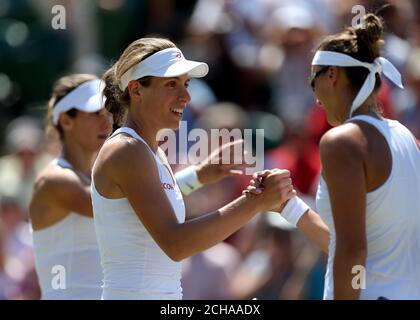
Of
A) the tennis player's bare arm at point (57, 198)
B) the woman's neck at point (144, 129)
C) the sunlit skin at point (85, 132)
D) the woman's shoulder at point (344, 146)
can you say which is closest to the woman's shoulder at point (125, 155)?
the woman's neck at point (144, 129)

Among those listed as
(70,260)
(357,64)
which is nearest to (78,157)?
(70,260)

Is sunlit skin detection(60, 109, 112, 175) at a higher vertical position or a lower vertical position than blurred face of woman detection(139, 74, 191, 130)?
lower

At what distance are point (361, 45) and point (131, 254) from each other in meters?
1.22

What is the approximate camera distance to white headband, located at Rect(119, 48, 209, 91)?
4145 mm

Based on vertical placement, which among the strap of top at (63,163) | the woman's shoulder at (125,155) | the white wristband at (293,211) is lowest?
the white wristband at (293,211)

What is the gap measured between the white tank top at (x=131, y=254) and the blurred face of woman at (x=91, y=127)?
122 centimetres

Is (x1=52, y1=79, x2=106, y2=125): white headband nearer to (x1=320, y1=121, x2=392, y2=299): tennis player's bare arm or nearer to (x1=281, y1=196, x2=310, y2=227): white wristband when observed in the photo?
(x1=281, y1=196, x2=310, y2=227): white wristband

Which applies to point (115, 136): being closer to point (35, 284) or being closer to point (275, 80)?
point (35, 284)

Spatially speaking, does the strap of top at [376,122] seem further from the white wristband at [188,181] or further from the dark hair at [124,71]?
the white wristband at [188,181]

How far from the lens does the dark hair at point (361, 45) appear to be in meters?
4.23

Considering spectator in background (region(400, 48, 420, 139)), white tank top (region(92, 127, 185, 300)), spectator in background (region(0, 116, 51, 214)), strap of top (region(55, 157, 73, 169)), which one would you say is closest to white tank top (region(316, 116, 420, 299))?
white tank top (region(92, 127, 185, 300))

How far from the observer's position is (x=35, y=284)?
294 inches

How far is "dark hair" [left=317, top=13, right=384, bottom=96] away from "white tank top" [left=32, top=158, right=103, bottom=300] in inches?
58.3

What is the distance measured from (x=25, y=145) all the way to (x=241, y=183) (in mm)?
2079
